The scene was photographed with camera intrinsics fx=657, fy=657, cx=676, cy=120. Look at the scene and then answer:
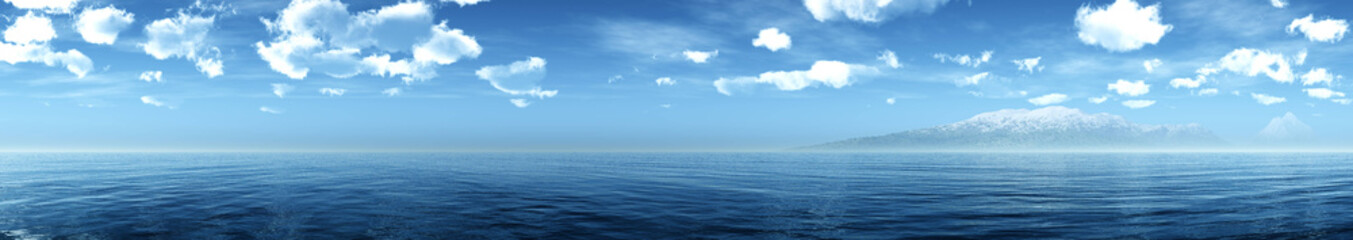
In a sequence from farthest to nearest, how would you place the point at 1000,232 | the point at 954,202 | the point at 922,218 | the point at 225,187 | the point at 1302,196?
the point at 225,187 < the point at 1302,196 < the point at 954,202 < the point at 922,218 < the point at 1000,232

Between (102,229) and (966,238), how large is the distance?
29387 millimetres

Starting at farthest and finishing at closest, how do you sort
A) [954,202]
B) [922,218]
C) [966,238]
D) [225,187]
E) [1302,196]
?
[225,187] → [1302,196] → [954,202] → [922,218] → [966,238]

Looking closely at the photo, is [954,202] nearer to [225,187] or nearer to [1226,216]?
[1226,216]

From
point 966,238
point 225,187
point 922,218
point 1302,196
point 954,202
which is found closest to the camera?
point 966,238

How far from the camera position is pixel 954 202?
3281 centimetres

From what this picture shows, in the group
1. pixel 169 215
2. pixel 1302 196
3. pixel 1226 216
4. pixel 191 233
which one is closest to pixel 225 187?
pixel 169 215

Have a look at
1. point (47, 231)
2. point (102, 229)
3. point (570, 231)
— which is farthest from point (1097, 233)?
point (47, 231)

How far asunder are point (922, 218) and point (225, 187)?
44650mm

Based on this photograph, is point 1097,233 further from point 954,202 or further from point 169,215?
point 169,215

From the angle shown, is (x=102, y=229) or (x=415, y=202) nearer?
(x=102, y=229)

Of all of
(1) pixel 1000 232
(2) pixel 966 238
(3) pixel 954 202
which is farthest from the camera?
(3) pixel 954 202

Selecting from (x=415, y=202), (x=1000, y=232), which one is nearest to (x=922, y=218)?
(x=1000, y=232)

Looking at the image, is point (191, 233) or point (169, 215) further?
point (169, 215)

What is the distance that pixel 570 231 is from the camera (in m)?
22.7
